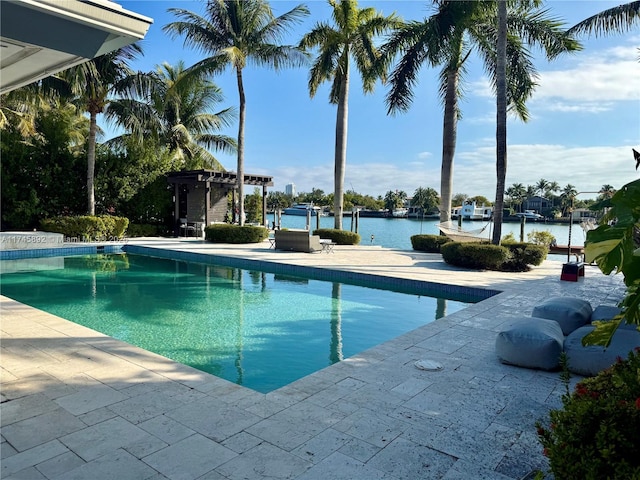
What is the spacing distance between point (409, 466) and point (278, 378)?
263 centimetres

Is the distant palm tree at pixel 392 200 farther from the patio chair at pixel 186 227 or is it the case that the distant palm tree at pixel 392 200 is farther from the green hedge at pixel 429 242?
the green hedge at pixel 429 242

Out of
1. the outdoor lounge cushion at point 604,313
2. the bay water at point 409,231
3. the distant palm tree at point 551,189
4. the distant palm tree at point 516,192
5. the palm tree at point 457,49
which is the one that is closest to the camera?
the outdoor lounge cushion at point 604,313

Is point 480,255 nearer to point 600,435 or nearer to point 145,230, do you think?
point 600,435

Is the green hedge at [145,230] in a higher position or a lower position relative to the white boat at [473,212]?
lower

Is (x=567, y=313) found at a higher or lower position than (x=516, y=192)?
lower

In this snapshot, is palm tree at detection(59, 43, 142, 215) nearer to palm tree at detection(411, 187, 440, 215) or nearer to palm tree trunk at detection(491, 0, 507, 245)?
palm tree trunk at detection(491, 0, 507, 245)

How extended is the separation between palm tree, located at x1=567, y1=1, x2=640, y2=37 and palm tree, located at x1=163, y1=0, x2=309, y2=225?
9.65 meters

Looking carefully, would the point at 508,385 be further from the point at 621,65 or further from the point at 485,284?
the point at 621,65

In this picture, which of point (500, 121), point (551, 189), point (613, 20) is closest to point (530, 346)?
point (500, 121)

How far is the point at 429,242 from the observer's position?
1538 centimetres

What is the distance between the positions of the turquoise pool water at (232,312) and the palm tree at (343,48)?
8479 mm

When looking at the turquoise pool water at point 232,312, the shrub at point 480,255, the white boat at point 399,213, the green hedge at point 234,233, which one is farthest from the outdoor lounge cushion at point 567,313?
the white boat at point 399,213

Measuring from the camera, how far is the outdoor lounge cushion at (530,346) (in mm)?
4129

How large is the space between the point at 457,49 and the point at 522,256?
23.1 feet
